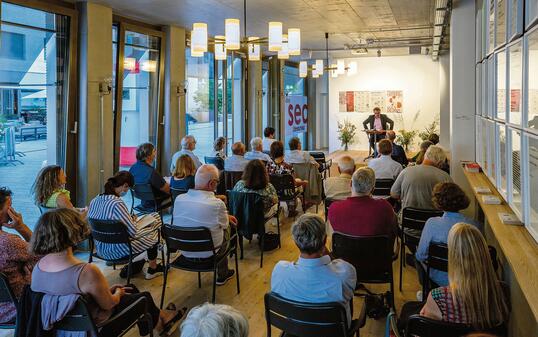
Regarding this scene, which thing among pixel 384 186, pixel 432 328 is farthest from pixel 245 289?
pixel 432 328

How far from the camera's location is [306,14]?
7406 mm

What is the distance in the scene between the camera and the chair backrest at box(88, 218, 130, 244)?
3.74m

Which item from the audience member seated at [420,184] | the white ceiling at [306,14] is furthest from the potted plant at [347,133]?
the audience member seated at [420,184]

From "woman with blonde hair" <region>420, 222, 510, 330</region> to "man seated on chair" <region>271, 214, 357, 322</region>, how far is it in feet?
1.57

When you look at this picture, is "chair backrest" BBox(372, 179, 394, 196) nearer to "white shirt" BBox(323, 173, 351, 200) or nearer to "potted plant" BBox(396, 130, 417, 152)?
"white shirt" BBox(323, 173, 351, 200)

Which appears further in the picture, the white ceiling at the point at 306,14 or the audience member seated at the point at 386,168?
the white ceiling at the point at 306,14

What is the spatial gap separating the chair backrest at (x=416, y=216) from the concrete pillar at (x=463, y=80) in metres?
2.17

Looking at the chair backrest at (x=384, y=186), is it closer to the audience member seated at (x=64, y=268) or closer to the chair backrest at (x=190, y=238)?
the chair backrest at (x=190, y=238)

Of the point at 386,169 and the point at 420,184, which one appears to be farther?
the point at 386,169

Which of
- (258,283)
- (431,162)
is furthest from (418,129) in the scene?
(258,283)

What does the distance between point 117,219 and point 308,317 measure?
2.13 meters

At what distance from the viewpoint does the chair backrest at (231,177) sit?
6.72 m

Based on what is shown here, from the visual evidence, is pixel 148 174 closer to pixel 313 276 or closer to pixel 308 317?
pixel 313 276

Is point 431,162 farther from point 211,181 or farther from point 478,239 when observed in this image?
point 478,239
